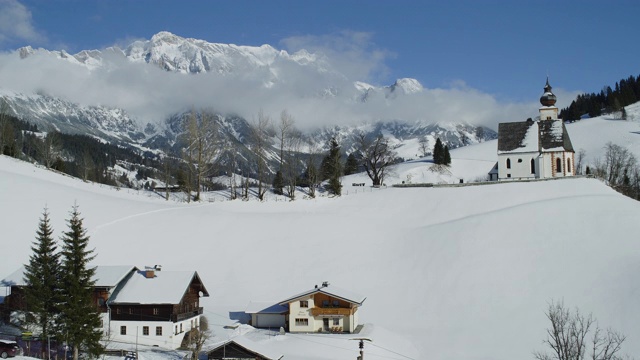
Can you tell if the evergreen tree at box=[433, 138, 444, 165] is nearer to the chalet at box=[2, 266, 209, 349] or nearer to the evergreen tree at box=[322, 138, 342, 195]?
the evergreen tree at box=[322, 138, 342, 195]

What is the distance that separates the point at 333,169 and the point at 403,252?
33190 millimetres

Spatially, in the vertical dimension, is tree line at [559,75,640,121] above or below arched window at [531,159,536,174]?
above

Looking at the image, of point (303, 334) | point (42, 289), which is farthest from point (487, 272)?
point (42, 289)

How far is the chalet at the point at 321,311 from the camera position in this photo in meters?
42.1

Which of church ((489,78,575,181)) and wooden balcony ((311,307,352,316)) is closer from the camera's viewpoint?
wooden balcony ((311,307,352,316))

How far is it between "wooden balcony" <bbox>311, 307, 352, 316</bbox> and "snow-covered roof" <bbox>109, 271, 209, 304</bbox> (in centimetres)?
882

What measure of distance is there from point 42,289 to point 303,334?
58.8ft

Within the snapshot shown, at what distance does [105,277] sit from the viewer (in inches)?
1572

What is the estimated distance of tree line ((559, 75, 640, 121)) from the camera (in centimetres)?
15010

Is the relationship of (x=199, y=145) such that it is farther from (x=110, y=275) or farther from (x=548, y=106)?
(x=548, y=106)

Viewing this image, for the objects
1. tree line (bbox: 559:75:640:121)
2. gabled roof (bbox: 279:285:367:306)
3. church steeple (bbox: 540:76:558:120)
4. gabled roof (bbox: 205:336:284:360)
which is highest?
tree line (bbox: 559:75:640:121)

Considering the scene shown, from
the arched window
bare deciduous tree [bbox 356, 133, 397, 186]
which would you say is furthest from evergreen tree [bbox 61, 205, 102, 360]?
the arched window

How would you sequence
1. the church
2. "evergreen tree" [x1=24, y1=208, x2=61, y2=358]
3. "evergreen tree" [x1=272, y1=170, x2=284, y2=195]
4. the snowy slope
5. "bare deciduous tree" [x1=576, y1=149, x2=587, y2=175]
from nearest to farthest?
"evergreen tree" [x1=24, y1=208, x2=61, y2=358] < the snowy slope < the church < "evergreen tree" [x1=272, y1=170, x2=284, y2=195] < "bare deciduous tree" [x1=576, y1=149, x2=587, y2=175]

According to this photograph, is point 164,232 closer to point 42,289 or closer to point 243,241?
point 243,241
